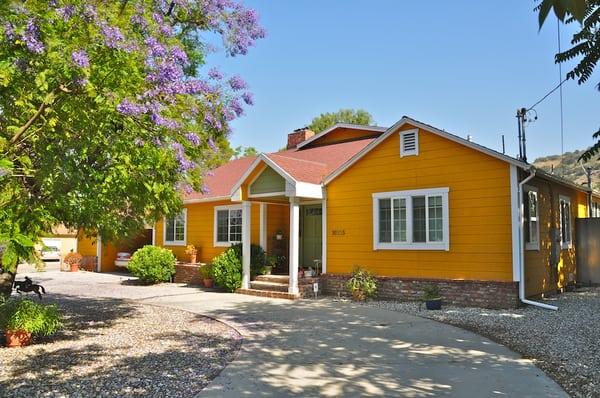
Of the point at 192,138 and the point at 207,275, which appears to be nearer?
the point at 192,138

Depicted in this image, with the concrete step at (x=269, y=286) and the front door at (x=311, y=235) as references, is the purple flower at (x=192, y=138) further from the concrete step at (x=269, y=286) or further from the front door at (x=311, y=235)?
the front door at (x=311, y=235)

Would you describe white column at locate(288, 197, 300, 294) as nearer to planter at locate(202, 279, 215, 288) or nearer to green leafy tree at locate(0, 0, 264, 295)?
planter at locate(202, 279, 215, 288)

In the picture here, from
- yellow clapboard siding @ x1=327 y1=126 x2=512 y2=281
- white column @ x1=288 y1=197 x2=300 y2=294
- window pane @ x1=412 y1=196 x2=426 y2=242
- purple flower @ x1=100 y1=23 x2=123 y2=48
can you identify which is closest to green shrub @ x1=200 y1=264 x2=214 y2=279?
white column @ x1=288 y1=197 x2=300 y2=294

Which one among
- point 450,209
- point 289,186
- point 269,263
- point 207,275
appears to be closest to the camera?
point 450,209

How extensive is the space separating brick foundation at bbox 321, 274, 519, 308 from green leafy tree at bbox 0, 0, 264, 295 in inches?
284

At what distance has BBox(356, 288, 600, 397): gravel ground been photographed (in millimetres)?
6020

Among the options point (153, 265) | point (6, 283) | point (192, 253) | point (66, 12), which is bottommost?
point (153, 265)

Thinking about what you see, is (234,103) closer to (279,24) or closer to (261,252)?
(279,24)

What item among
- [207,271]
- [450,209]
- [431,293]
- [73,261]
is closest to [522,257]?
[450,209]

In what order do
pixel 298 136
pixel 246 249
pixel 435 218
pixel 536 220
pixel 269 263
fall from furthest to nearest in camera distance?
pixel 298 136 < pixel 269 263 < pixel 246 249 < pixel 536 220 < pixel 435 218

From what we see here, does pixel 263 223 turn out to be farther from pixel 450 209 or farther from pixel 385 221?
pixel 450 209

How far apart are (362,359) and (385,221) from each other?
6811mm

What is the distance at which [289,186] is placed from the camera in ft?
44.2

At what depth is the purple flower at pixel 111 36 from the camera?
5613mm
